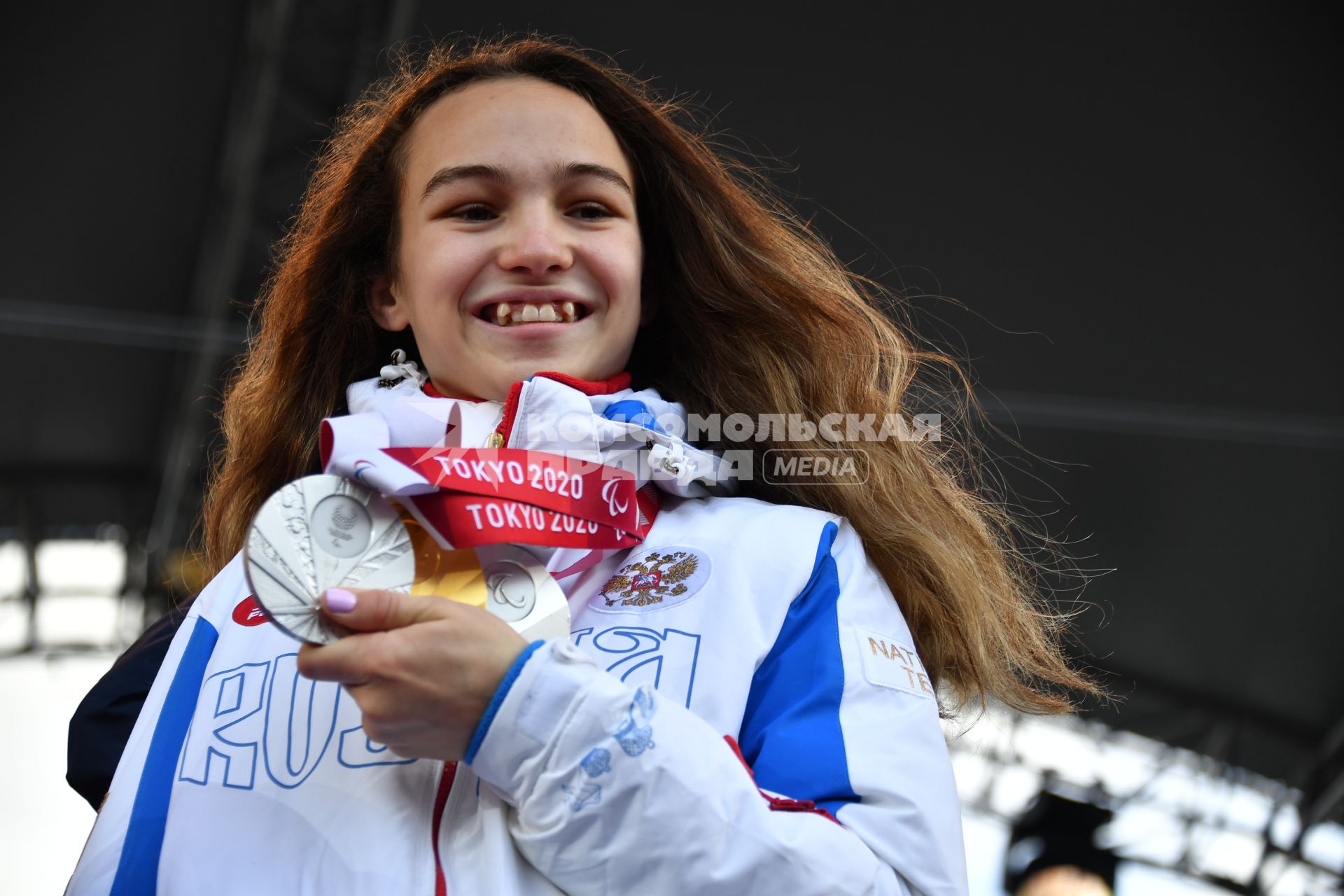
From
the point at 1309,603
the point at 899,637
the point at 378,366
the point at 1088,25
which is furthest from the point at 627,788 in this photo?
the point at 1309,603

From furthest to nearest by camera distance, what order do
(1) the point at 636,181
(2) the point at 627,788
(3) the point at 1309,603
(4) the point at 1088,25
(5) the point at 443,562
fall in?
(3) the point at 1309,603
(4) the point at 1088,25
(1) the point at 636,181
(5) the point at 443,562
(2) the point at 627,788

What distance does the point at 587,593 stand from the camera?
94 cm

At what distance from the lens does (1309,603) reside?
4152mm

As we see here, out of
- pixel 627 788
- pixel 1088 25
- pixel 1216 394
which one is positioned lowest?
pixel 627 788

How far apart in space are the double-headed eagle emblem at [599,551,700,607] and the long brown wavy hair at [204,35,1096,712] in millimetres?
204

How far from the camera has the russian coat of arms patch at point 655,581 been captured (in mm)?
914

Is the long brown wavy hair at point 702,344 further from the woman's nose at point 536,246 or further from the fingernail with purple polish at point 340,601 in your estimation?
the fingernail with purple polish at point 340,601

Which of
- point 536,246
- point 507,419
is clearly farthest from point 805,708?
point 536,246

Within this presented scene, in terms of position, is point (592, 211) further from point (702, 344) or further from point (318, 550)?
point (318, 550)

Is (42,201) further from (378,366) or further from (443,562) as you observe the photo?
(443,562)

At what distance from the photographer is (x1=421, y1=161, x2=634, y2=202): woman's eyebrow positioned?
107 centimetres

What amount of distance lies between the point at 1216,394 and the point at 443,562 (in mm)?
3862

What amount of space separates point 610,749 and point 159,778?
0.42m

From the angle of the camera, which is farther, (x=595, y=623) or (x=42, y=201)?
(x=42, y=201)
